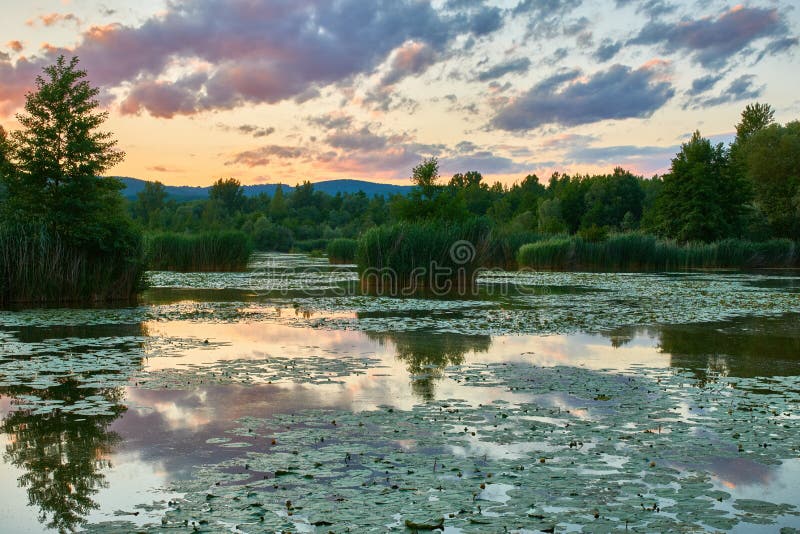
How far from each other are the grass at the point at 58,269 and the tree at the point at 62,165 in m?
0.62

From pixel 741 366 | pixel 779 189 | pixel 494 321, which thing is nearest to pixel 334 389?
pixel 741 366

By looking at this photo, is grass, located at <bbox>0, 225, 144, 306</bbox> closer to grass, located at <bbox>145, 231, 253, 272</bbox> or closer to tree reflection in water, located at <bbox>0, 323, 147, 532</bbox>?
tree reflection in water, located at <bbox>0, 323, 147, 532</bbox>

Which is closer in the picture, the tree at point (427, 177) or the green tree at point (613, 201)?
the tree at point (427, 177)

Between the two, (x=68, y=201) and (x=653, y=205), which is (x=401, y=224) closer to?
(x=68, y=201)

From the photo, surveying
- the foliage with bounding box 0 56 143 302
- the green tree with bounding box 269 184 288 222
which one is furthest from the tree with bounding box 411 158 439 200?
the green tree with bounding box 269 184 288 222

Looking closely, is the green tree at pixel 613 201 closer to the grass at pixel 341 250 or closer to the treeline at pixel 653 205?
the treeline at pixel 653 205

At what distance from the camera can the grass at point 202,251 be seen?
115ft

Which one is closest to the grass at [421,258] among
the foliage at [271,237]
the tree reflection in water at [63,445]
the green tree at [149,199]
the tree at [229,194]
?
the tree reflection in water at [63,445]

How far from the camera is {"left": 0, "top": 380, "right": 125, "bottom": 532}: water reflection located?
454 cm

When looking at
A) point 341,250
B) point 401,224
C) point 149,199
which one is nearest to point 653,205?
point 341,250

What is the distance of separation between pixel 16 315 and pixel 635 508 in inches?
575

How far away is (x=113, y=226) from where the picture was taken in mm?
18484

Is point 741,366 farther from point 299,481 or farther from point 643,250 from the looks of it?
point 643,250

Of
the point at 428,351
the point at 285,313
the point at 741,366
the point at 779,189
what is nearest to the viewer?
the point at 741,366
